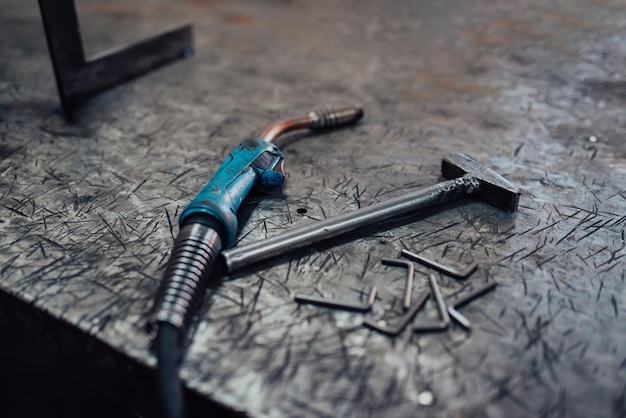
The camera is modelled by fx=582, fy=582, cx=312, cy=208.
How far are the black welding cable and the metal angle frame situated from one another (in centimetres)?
88

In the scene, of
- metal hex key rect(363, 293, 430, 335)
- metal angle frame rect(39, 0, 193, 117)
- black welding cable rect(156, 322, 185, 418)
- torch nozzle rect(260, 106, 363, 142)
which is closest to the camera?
black welding cable rect(156, 322, 185, 418)

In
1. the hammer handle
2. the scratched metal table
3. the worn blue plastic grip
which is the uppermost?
the worn blue plastic grip

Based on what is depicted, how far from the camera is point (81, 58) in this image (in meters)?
1.42

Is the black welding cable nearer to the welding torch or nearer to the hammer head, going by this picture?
the welding torch

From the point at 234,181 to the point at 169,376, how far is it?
1.23 ft

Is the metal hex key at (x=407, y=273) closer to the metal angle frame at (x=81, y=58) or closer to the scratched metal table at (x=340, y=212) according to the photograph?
the scratched metal table at (x=340, y=212)

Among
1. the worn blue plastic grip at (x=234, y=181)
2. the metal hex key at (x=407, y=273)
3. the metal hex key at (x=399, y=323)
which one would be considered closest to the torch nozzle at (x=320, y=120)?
the worn blue plastic grip at (x=234, y=181)

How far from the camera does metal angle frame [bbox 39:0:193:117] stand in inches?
53.1

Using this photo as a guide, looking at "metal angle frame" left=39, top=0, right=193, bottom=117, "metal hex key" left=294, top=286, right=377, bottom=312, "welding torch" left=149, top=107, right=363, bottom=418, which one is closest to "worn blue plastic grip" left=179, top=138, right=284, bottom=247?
"welding torch" left=149, top=107, right=363, bottom=418

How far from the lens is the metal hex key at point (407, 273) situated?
79 centimetres

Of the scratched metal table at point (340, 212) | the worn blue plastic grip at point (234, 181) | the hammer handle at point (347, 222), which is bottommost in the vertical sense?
the scratched metal table at point (340, 212)

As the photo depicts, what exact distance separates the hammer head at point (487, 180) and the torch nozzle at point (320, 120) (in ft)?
0.95

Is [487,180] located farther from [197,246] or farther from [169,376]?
[169,376]

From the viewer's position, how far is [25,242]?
2.99 ft
